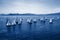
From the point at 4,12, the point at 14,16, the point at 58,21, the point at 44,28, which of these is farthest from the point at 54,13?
the point at 4,12

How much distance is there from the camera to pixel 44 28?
1.45 metres

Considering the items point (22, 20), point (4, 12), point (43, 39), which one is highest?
point (4, 12)

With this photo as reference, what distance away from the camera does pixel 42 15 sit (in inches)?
57.3

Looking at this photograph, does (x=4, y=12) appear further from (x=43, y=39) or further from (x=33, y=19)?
(x=43, y=39)

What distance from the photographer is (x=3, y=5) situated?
1.41 metres

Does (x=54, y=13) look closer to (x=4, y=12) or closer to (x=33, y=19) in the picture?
(x=33, y=19)

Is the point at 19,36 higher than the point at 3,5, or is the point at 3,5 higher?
the point at 3,5

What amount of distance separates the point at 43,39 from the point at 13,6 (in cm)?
57

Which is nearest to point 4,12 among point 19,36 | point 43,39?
point 19,36

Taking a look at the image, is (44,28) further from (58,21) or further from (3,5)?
(3,5)

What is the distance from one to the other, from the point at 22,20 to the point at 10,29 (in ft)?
0.62

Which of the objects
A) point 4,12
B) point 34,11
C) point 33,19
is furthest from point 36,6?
point 4,12

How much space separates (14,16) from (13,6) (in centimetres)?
13

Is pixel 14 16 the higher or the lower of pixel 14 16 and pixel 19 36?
the higher
